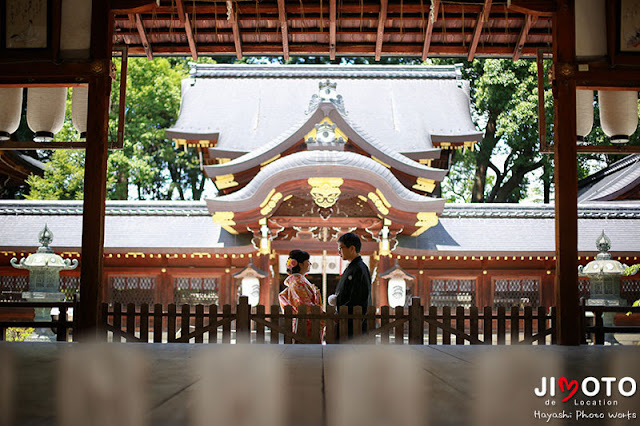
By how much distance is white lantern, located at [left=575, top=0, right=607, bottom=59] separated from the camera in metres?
5.25

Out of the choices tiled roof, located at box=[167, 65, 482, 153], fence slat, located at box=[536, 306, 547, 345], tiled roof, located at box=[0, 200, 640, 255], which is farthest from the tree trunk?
fence slat, located at box=[536, 306, 547, 345]

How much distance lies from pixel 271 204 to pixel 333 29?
628 cm

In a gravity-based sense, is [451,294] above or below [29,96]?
below

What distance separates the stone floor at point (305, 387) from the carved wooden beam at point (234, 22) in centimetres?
338

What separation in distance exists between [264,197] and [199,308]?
6.28 m

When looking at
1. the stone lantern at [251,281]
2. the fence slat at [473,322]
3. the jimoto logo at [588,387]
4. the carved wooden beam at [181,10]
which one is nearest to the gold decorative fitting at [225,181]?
the stone lantern at [251,281]

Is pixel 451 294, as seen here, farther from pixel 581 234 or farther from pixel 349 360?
pixel 349 360

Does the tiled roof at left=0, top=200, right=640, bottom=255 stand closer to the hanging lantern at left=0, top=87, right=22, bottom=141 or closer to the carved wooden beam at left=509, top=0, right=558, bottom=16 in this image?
the hanging lantern at left=0, top=87, right=22, bottom=141

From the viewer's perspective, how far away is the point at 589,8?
209 inches

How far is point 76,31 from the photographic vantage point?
17.3 ft

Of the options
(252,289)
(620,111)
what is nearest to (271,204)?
(252,289)

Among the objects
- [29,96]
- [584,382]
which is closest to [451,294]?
[29,96]

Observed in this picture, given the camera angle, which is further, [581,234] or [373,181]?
[581,234]

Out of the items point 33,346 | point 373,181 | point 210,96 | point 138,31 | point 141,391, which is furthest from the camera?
point 210,96
